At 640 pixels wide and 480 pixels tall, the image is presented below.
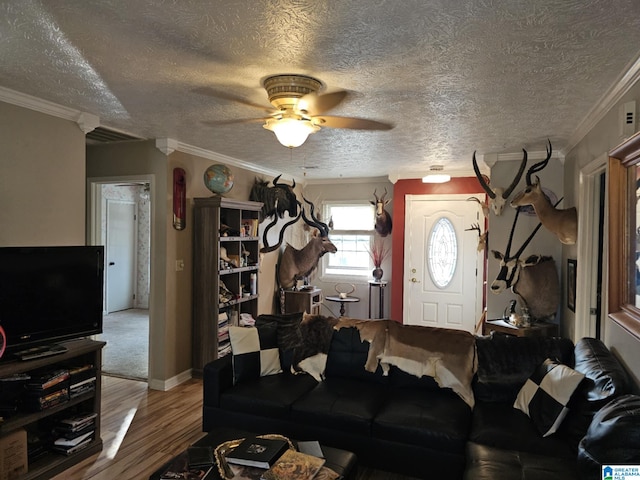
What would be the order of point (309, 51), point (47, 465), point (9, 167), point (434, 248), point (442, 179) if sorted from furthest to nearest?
1. point (434, 248)
2. point (442, 179)
3. point (9, 167)
4. point (47, 465)
5. point (309, 51)

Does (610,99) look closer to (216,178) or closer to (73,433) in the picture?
(216,178)

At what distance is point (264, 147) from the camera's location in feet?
14.1

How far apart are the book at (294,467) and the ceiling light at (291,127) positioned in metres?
1.77

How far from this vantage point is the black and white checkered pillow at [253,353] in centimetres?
307

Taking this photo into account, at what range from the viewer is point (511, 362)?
2.76 metres

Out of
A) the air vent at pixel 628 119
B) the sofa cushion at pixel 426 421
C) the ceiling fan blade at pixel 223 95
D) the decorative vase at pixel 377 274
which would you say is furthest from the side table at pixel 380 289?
the air vent at pixel 628 119

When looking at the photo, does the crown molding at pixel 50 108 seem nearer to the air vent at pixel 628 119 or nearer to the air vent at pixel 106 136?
the air vent at pixel 106 136

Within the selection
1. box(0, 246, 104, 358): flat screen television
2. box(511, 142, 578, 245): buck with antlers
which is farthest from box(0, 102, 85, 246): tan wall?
box(511, 142, 578, 245): buck with antlers

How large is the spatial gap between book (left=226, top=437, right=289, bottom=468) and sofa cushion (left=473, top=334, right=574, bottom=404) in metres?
1.45

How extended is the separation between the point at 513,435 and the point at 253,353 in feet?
5.90

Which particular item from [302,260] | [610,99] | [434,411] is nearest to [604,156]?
[610,99]

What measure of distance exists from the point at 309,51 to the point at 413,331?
2.08m

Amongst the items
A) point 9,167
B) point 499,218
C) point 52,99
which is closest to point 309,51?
point 52,99

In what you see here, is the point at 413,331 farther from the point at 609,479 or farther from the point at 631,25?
the point at 631,25
